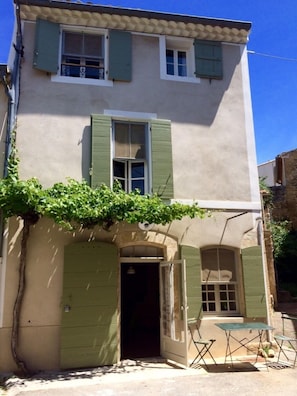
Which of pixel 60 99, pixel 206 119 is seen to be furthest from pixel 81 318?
pixel 206 119

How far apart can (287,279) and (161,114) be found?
1157 centimetres

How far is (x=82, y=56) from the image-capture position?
9398mm

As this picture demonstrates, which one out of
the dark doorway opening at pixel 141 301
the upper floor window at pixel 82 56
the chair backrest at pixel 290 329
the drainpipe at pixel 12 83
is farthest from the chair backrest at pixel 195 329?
the upper floor window at pixel 82 56

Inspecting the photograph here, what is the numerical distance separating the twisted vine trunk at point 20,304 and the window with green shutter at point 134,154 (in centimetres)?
216

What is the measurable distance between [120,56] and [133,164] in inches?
114

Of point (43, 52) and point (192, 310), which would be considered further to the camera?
point (43, 52)

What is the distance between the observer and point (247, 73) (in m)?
10.2

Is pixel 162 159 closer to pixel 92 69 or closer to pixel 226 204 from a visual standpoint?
pixel 226 204

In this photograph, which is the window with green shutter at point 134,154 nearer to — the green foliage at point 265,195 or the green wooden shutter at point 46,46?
the green wooden shutter at point 46,46

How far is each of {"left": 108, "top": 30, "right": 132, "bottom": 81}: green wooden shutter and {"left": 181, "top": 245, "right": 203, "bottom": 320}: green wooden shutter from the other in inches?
185

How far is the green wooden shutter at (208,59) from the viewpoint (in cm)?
978

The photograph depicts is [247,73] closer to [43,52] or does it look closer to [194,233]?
[194,233]

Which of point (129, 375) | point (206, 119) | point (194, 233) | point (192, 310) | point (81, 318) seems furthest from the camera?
point (206, 119)

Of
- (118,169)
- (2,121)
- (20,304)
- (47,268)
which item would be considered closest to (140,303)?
(47,268)
